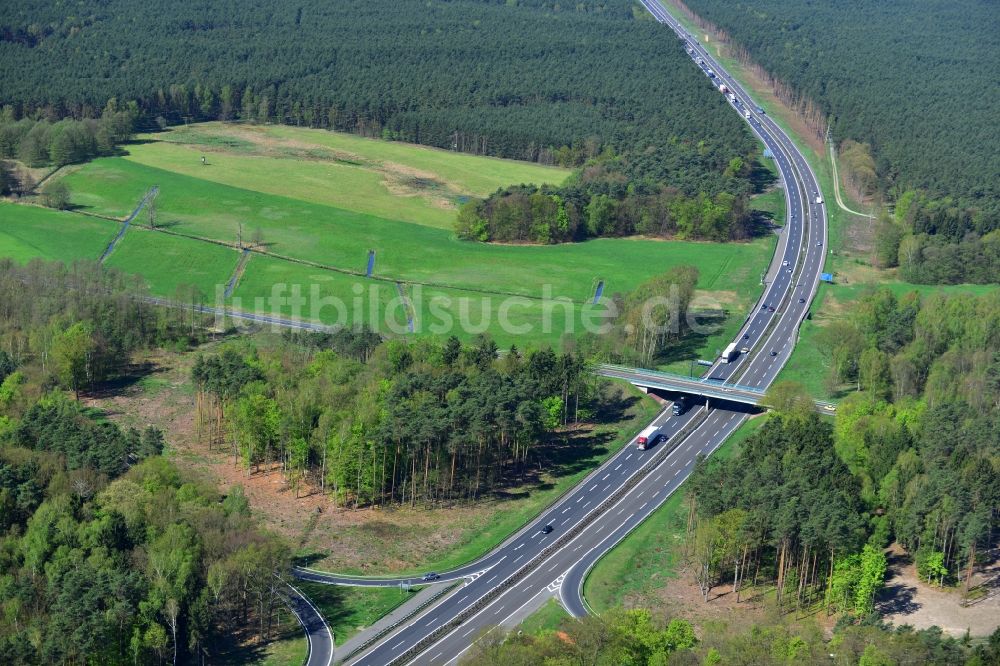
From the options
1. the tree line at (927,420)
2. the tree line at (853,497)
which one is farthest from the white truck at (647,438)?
the tree line at (927,420)

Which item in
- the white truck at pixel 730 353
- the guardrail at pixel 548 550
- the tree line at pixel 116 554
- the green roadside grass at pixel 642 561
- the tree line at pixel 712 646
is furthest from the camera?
the white truck at pixel 730 353

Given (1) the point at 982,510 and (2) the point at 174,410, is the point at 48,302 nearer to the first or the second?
(2) the point at 174,410

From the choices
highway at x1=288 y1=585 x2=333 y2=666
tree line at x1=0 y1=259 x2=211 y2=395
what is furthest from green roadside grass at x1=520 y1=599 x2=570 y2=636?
tree line at x1=0 y1=259 x2=211 y2=395

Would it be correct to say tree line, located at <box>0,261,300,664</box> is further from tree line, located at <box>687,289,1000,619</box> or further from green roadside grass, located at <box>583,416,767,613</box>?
tree line, located at <box>687,289,1000,619</box>

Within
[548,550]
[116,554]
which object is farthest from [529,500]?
[116,554]

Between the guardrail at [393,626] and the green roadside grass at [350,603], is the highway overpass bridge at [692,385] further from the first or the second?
the green roadside grass at [350,603]

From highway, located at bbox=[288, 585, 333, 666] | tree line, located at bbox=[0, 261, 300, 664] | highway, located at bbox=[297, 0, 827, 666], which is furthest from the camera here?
highway, located at bbox=[297, 0, 827, 666]
